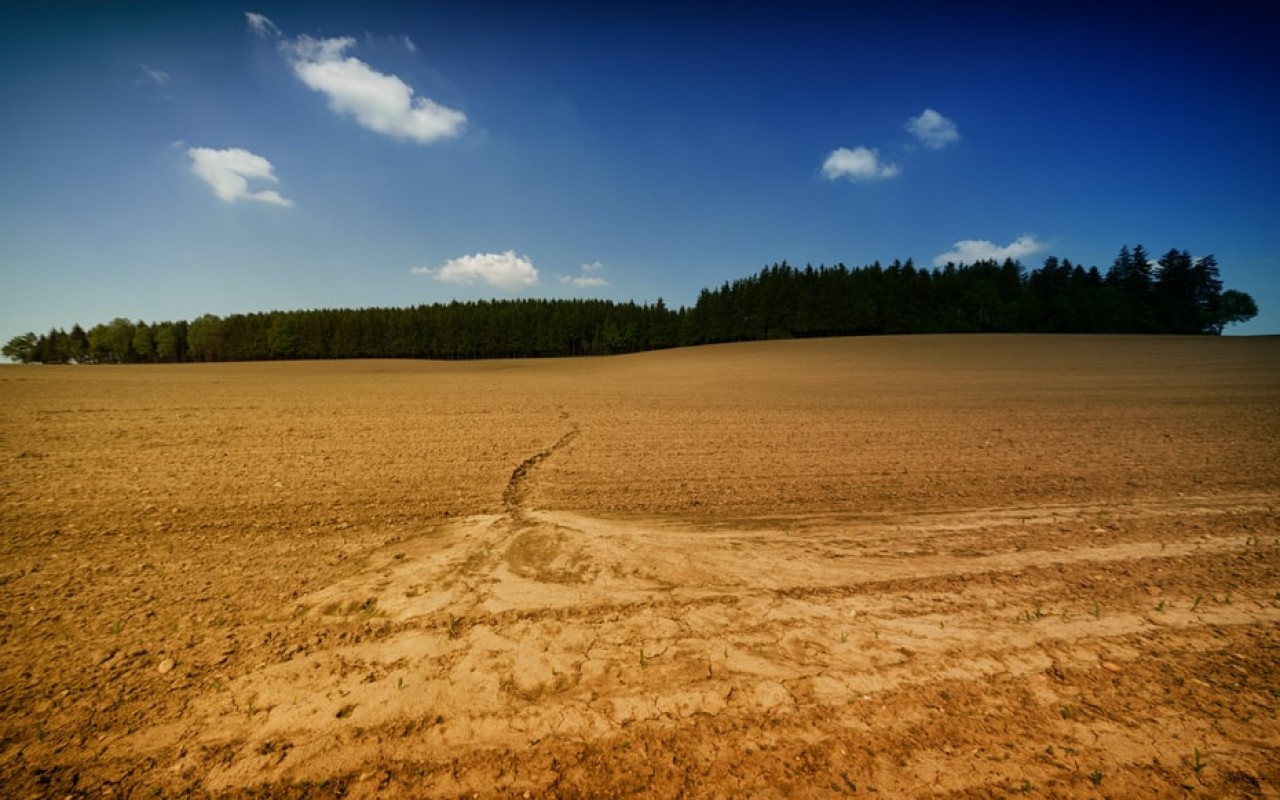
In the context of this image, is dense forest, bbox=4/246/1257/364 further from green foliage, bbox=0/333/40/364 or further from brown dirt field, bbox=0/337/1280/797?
brown dirt field, bbox=0/337/1280/797

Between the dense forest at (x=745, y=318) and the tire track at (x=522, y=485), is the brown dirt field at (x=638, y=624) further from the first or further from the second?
the dense forest at (x=745, y=318)

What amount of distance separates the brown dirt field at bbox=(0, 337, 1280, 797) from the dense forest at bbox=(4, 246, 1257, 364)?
7299 cm

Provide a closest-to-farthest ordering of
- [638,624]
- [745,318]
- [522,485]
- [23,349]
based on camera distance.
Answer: [638,624] < [522,485] < [745,318] < [23,349]

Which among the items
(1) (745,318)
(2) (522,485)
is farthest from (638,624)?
(1) (745,318)

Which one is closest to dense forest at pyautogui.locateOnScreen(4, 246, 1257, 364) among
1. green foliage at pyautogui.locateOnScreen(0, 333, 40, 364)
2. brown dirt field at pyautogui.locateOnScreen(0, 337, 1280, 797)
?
green foliage at pyautogui.locateOnScreen(0, 333, 40, 364)

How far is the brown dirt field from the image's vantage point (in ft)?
10.1

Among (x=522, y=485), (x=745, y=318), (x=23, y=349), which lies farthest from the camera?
(x=23, y=349)

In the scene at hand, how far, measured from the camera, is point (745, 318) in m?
85.3

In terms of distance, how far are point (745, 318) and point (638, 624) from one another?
84791mm

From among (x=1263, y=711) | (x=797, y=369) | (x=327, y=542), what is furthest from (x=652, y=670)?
(x=797, y=369)

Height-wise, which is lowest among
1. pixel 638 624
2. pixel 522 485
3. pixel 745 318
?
pixel 638 624

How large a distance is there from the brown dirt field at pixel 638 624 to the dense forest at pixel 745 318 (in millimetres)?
72987

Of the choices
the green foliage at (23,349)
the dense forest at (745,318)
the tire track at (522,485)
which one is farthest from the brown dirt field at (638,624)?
the green foliage at (23,349)

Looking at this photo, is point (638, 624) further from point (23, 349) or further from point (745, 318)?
point (23, 349)
